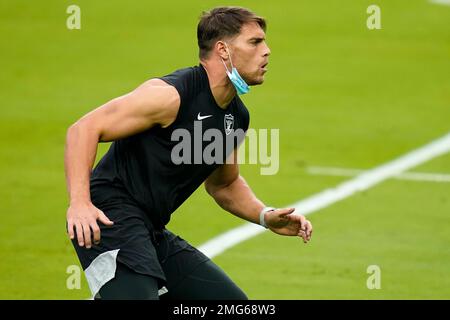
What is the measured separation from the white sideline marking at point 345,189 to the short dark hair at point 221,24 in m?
4.60

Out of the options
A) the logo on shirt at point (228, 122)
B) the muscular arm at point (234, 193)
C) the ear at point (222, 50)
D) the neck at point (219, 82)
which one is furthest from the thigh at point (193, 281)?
the ear at point (222, 50)

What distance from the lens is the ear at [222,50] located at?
8.97m

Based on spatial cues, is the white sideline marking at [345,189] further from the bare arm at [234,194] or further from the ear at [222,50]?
the ear at [222,50]

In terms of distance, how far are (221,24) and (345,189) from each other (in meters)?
7.56

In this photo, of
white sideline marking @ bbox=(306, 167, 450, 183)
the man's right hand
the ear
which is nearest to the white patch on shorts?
the man's right hand

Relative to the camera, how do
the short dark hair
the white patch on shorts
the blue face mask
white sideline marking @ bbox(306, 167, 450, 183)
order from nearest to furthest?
the white patch on shorts
the blue face mask
the short dark hair
white sideline marking @ bbox(306, 167, 450, 183)

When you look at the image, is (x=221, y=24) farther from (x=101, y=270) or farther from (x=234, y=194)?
(x=101, y=270)

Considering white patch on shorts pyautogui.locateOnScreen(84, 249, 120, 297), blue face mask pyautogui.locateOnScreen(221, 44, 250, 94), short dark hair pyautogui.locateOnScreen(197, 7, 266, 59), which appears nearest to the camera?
white patch on shorts pyautogui.locateOnScreen(84, 249, 120, 297)

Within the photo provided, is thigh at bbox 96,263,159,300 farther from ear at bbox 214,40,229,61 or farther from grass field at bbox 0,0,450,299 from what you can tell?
grass field at bbox 0,0,450,299

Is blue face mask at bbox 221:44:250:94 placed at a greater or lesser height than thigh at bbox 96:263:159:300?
greater

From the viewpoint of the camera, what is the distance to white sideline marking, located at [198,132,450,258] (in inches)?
545

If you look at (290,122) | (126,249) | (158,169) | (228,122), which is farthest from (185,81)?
(290,122)

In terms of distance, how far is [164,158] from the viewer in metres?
8.77

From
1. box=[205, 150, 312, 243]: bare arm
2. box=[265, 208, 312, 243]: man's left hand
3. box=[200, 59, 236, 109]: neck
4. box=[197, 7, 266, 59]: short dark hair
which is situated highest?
box=[197, 7, 266, 59]: short dark hair
